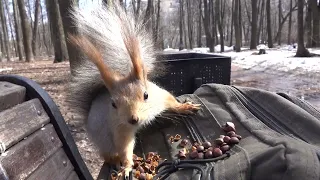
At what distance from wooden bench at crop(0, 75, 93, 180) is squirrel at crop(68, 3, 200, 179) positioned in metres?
0.51

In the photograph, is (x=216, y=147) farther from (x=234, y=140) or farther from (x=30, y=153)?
(x=30, y=153)

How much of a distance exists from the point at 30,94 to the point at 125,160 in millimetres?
736

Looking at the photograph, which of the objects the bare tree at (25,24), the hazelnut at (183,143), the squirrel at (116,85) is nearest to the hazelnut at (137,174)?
the squirrel at (116,85)

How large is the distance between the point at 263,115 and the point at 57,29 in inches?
356

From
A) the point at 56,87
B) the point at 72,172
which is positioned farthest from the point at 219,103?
the point at 56,87

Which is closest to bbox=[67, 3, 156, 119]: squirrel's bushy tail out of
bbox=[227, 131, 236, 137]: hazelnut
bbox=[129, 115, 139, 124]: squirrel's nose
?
bbox=[129, 115, 139, 124]: squirrel's nose

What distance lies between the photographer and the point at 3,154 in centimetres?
93

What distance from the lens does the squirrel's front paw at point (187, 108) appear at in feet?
6.44

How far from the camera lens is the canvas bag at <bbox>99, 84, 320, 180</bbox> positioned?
1.10m

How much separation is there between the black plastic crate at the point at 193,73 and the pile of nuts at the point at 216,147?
142 cm

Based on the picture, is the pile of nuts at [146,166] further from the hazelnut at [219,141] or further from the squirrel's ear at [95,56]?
the squirrel's ear at [95,56]

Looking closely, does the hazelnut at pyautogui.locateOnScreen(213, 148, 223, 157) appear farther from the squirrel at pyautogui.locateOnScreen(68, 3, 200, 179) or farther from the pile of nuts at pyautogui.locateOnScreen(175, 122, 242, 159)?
the squirrel at pyautogui.locateOnScreen(68, 3, 200, 179)

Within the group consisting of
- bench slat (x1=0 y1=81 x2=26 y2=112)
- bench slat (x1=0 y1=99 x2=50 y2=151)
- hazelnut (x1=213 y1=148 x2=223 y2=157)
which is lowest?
hazelnut (x1=213 y1=148 x2=223 y2=157)

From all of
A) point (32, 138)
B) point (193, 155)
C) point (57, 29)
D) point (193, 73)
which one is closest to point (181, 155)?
point (193, 155)
